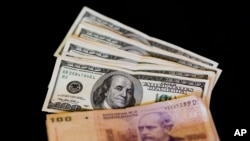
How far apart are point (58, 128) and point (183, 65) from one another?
0.29m

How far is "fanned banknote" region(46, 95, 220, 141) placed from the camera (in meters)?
0.88

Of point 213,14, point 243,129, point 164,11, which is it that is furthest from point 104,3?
point 243,129

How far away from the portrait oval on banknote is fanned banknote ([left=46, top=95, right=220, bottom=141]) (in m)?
0.02

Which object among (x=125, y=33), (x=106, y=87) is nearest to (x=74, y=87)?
(x=106, y=87)

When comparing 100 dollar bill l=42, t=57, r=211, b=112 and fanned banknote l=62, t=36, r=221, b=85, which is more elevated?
fanned banknote l=62, t=36, r=221, b=85

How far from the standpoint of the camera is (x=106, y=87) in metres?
0.92

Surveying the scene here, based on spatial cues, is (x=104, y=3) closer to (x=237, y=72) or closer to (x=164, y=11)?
(x=164, y=11)

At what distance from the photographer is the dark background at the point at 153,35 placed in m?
0.92

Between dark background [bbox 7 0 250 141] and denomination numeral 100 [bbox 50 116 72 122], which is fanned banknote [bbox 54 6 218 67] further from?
denomination numeral 100 [bbox 50 116 72 122]

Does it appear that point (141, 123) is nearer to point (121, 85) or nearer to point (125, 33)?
point (121, 85)

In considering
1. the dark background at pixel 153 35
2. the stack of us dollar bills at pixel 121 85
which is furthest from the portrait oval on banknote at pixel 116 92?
the dark background at pixel 153 35

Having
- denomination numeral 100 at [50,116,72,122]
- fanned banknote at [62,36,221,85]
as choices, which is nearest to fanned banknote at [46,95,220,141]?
denomination numeral 100 at [50,116,72,122]

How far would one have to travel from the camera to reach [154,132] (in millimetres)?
881

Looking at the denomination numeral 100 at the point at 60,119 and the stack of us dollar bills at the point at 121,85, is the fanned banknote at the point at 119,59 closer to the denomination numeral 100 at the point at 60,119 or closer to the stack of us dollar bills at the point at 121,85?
the stack of us dollar bills at the point at 121,85
